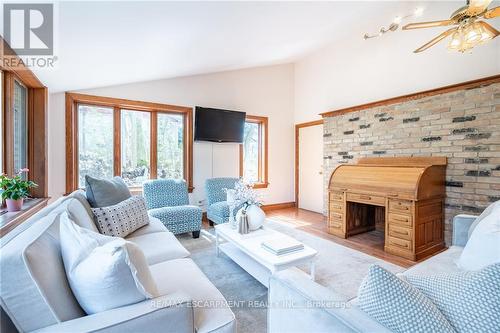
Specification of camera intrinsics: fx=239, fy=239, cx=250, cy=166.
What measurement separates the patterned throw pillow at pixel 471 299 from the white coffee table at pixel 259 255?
45.2 inches

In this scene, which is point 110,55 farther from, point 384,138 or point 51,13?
point 384,138

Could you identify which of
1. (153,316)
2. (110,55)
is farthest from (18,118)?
(153,316)

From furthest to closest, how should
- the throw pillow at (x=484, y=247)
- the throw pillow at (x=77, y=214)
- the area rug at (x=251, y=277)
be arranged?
1. the area rug at (x=251, y=277)
2. the throw pillow at (x=77, y=214)
3. the throw pillow at (x=484, y=247)

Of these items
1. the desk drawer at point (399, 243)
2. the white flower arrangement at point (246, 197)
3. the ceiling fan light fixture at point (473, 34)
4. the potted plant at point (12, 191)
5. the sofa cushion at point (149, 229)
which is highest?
the ceiling fan light fixture at point (473, 34)

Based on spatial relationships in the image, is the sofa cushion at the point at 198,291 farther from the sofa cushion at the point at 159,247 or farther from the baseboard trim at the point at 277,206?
the baseboard trim at the point at 277,206

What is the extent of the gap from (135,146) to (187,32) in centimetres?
236

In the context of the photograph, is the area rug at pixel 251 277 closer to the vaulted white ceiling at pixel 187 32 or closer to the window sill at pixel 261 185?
the window sill at pixel 261 185

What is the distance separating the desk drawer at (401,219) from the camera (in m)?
2.84

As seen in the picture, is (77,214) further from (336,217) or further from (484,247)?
(336,217)

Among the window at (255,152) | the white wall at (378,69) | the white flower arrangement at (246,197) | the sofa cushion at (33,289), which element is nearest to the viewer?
the sofa cushion at (33,289)

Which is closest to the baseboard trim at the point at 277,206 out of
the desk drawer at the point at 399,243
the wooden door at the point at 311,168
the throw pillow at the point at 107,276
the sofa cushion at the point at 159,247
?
the wooden door at the point at 311,168

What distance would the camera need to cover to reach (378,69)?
3.97 metres

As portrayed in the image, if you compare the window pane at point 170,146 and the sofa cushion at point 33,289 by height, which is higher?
the window pane at point 170,146

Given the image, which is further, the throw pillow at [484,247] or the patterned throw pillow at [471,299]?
the throw pillow at [484,247]
